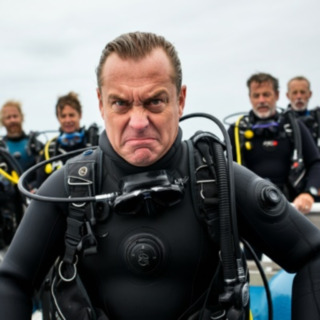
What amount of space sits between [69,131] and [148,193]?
345cm

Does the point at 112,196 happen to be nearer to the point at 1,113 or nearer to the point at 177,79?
the point at 177,79

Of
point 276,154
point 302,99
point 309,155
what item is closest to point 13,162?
point 276,154

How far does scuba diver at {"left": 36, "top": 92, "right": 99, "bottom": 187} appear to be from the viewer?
446cm

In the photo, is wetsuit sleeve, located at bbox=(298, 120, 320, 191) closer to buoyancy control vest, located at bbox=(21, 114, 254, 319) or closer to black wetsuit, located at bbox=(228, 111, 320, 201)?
black wetsuit, located at bbox=(228, 111, 320, 201)

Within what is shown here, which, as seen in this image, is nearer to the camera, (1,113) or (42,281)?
(42,281)

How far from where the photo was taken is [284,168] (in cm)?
363

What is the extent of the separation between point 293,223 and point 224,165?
0.29 meters

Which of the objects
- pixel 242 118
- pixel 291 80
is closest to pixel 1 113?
pixel 242 118

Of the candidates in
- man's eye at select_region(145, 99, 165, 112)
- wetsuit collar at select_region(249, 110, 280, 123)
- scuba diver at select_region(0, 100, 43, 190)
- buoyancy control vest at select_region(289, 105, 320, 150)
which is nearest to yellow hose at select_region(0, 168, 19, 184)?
scuba diver at select_region(0, 100, 43, 190)

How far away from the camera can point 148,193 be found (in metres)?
1.29

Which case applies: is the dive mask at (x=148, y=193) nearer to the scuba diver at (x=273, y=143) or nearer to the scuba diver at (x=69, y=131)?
the scuba diver at (x=273, y=143)

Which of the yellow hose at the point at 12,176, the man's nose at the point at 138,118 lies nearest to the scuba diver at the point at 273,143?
the yellow hose at the point at 12,176

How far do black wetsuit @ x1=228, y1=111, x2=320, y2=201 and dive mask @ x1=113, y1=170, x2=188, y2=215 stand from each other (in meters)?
2.45

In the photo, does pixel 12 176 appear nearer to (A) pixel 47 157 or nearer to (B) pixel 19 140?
(A) pixel 47 157
